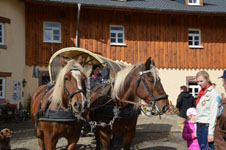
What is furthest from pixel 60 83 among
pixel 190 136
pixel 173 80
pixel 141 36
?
pixel 173 80

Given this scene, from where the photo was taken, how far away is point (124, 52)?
15.4 m

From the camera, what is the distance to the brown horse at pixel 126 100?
3.83 meters

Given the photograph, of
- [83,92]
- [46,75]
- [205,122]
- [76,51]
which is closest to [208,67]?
[46,75]

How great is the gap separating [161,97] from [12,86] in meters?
11.2

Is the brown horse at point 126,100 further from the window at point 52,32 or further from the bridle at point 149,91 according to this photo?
the window at point 52,32

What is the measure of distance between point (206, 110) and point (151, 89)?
37.9 inches

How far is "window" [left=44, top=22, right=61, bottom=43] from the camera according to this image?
14.6 metres

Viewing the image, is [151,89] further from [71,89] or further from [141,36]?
[141,36]

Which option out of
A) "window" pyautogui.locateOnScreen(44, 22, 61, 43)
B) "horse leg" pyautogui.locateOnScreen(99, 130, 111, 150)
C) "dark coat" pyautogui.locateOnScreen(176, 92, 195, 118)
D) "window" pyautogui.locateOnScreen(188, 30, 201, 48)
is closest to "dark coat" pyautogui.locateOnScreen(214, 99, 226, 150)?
"horse leg" pyautogui.locateOnScreen(99, 130, 111, 150)

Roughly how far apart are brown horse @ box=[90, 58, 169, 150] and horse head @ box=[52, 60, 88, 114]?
78cm

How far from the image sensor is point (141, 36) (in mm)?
15648

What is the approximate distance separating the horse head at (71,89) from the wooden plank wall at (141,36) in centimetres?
1098

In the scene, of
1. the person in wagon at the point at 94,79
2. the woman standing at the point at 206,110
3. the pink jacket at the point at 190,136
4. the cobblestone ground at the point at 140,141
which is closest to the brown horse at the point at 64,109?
the person in wagon at the point at 94,79

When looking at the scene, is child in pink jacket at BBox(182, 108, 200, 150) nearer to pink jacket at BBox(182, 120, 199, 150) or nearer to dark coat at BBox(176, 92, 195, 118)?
pink jacket at BBox(182, 120, 199, 150)
